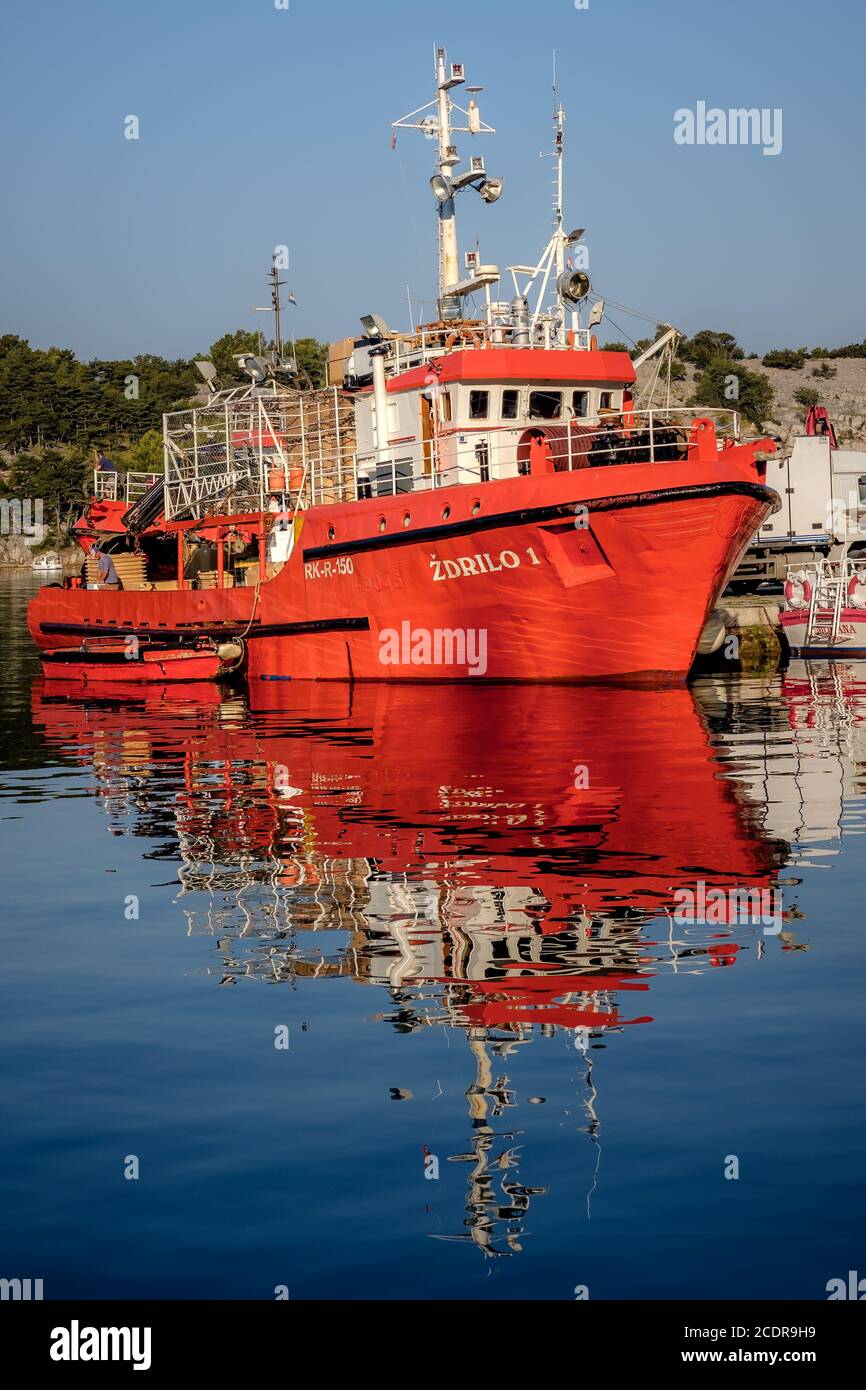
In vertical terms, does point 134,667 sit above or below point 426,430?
below

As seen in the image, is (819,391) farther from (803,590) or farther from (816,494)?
(803,590)

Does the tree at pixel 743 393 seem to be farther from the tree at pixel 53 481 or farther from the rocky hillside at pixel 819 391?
the tree at pixel 53 481

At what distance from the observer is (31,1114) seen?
24.4 feet

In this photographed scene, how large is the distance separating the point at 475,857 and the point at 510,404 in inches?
693

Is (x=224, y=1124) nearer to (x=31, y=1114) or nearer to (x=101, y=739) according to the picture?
(x=31, y=1114)

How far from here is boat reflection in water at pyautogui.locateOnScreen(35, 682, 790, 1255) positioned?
8680 mm

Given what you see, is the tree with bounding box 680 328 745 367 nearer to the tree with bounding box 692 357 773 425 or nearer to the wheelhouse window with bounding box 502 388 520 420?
the tree with bounding box 692 357 773 425

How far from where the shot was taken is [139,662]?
34.9 m

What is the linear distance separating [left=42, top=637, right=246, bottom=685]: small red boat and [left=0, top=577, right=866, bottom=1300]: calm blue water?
1617 cm

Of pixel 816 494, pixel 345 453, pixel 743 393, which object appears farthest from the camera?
pixel 743 393

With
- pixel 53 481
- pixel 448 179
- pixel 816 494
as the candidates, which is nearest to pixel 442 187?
pixel 448 179

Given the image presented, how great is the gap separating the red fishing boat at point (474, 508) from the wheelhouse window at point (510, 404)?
1.8 inches

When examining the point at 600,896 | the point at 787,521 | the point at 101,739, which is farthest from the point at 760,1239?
the point at 787,521
